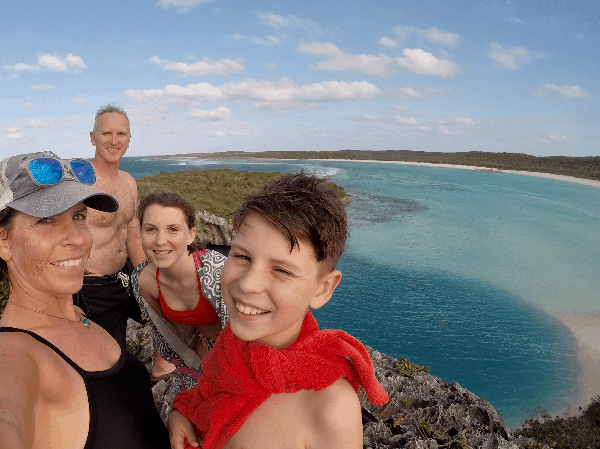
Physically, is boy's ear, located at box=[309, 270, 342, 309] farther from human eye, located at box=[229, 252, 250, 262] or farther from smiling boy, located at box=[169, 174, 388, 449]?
human eye, located at box=[229, 252, 250, 262]

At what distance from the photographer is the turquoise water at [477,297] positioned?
11.9 metres

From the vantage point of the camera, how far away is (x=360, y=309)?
50.4ft

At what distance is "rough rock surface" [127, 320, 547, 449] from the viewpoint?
382 cm

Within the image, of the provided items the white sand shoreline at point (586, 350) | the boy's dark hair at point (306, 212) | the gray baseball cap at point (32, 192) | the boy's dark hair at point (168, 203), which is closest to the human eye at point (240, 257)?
the boy's dark hair at point (306, 212)

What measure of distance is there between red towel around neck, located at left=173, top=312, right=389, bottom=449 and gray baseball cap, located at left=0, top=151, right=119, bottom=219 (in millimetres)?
976

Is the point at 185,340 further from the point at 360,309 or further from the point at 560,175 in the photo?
the point at 560,175

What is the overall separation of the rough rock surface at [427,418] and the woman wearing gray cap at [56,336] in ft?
8.27

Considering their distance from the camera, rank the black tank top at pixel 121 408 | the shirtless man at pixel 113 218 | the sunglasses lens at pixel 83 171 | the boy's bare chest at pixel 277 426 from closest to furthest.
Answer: the boy's bare chest at pixel 277 426, the black tank top at pixel 121 408, the sunglasses lens at pixel 83 171, the shirtless man at pixel 113 218

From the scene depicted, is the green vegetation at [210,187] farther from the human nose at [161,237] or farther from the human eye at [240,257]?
the human eye at [240,257]

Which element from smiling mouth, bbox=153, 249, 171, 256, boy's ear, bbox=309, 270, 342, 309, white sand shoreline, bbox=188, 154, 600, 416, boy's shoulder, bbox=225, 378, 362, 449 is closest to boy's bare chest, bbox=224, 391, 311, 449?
boy's shoulder, bbox=225, 378, 362, 449

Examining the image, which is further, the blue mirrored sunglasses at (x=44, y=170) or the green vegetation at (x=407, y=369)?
the green vegetation at (x=407, y=369)

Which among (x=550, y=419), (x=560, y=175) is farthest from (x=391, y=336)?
(x=560, y=175)

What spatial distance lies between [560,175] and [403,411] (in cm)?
9971

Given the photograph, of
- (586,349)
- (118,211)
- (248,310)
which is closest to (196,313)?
(248,310)
